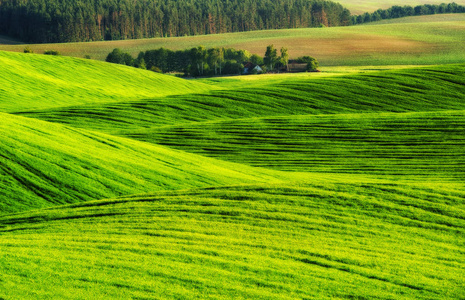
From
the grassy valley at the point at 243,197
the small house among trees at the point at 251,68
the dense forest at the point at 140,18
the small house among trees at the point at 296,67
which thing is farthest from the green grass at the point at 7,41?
the grassy valley at the point at 243,197

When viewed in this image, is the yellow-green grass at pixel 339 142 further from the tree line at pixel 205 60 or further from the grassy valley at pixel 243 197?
the tree line at pixel 205 60

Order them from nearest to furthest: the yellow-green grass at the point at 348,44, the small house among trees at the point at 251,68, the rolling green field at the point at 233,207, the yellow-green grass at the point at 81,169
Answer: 1. the rolling green field at the point at 233,207
2. the yellow-green grass at the point at 81,169
3. the small house among trees at the point at 251,68
4. the yellow-green grass at the point at 348,44

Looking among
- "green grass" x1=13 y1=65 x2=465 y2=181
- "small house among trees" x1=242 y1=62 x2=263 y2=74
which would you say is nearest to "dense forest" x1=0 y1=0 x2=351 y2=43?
"small house among trees" x1=242 y1=62 x2=263 y2=74

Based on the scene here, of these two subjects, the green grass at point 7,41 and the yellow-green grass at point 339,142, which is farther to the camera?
the green grass at point 7,41

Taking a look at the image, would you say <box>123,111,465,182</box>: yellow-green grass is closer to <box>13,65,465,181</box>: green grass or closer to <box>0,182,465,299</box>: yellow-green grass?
<box>13,65,465,181</box>: green grass

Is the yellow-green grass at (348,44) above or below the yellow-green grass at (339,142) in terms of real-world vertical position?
above

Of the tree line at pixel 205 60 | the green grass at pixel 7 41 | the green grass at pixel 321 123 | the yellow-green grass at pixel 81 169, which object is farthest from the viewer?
the green grass at pixel 7 41

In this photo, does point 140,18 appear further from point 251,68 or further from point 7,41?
point 251,68
